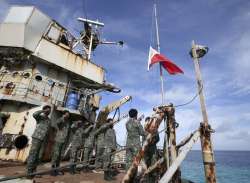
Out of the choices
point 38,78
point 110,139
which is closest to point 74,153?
point 110,139

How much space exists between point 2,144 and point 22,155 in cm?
112

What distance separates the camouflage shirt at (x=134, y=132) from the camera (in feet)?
22.2

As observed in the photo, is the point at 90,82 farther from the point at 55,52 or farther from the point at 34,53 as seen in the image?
the point at 34,53

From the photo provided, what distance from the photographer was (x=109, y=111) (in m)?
13.2

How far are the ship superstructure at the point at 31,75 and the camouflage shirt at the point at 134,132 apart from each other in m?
5.65

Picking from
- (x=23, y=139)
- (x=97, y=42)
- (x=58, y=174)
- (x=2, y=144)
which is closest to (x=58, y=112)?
(x=23, y=139)

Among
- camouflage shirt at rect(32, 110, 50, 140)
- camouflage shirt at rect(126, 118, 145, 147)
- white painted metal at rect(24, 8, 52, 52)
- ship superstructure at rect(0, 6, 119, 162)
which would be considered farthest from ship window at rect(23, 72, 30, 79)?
camouflage shirt at rect(126, 118, 145, 147)

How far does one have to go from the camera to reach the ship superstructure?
10246 mm

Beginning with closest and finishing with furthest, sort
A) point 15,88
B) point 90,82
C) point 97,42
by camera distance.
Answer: point 15,88, point 90,82, point 97,42

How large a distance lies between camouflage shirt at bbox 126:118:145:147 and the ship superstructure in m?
5.65

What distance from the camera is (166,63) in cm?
630

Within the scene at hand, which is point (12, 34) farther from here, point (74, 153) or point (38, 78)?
point (74, 153)

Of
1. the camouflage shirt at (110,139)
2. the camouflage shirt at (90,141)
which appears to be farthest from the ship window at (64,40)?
the camouflage shirt at (110,139)

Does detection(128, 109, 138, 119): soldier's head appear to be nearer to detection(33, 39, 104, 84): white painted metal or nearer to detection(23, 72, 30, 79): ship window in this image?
detection(33, 39, 104, 84): white painted metal
